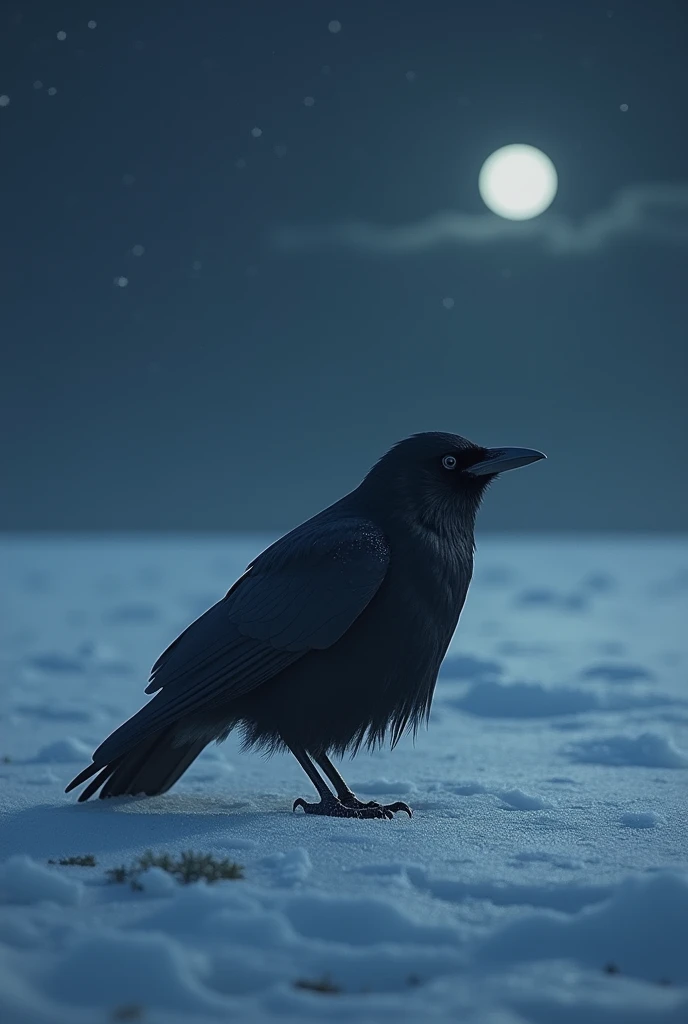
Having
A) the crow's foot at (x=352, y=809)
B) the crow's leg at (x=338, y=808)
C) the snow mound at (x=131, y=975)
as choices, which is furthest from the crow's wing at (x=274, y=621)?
the snow mound at (x=131, y=975)

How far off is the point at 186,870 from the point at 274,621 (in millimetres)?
1417

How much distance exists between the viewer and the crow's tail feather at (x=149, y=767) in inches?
173

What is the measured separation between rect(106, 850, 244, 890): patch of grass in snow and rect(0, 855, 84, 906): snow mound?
5.8 inches

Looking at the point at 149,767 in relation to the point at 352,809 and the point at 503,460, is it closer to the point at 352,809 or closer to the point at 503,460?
the point at 352,809

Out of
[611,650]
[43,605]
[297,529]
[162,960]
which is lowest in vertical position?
[162,960]

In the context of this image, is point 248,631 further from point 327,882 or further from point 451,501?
point 327,882

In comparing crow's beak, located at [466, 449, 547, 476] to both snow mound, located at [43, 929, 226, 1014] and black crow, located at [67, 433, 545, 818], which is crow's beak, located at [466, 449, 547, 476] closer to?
black crow, located at [67, 433, 545, 818]

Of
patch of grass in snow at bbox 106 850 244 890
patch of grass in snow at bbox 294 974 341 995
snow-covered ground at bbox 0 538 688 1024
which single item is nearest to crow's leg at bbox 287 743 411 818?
snow-covered ground at bbox 0 538 688 1024

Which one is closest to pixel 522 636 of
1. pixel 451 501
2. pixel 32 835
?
pixel 451 501

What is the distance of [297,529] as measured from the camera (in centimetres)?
445

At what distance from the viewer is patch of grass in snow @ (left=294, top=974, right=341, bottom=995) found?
215cm

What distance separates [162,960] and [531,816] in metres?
2.09

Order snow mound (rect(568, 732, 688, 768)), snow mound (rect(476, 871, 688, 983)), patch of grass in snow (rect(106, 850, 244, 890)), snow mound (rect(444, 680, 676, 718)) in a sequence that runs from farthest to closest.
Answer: snow mound (rect(444, 680, 676, 718)) → snow mound (rect(568, 732, 688, 768)) → patch of grass in snow (rect(106, 850, 244, 890)) → snow mound (rect(476, 871, 688, 983))

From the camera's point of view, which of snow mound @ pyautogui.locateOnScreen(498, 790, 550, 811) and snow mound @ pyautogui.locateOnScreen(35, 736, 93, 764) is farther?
snow mound @ pyautogui.locateOnScreen(35, 736, 93, 764)
